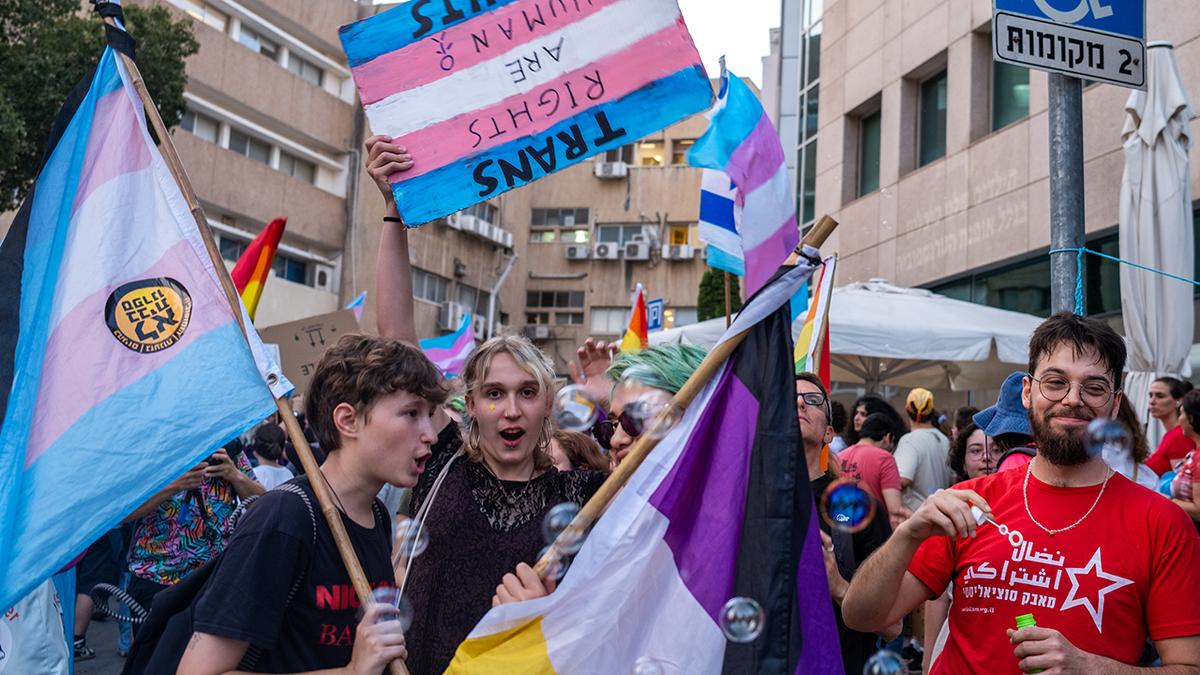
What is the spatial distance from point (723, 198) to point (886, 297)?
5445 mm

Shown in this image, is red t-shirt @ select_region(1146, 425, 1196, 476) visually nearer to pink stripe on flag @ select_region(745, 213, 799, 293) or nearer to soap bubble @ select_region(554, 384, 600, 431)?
soap bubble @ select_region(554, 384, 600, 431)

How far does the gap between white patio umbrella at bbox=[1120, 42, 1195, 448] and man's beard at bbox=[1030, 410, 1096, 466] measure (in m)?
5.01

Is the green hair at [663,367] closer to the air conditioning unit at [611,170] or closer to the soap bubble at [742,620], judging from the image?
the soap bubble at [742,620]

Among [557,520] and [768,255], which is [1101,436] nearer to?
[768,255]

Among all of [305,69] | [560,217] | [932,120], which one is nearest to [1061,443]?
[932,120]

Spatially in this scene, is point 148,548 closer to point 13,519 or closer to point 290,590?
point 13,519

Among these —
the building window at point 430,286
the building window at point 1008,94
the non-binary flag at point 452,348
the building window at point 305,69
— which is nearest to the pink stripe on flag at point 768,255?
the building window at point 1008,94

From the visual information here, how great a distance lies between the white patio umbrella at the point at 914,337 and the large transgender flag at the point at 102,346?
4.95 meters

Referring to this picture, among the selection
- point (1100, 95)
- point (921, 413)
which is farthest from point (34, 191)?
point (1100, 95)

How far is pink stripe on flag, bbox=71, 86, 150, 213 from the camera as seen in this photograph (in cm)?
315

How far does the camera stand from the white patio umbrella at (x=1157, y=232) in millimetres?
7074

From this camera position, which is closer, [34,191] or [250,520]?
[250,520]

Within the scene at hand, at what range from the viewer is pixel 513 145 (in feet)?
10.4

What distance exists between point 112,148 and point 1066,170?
3844 millimetres
